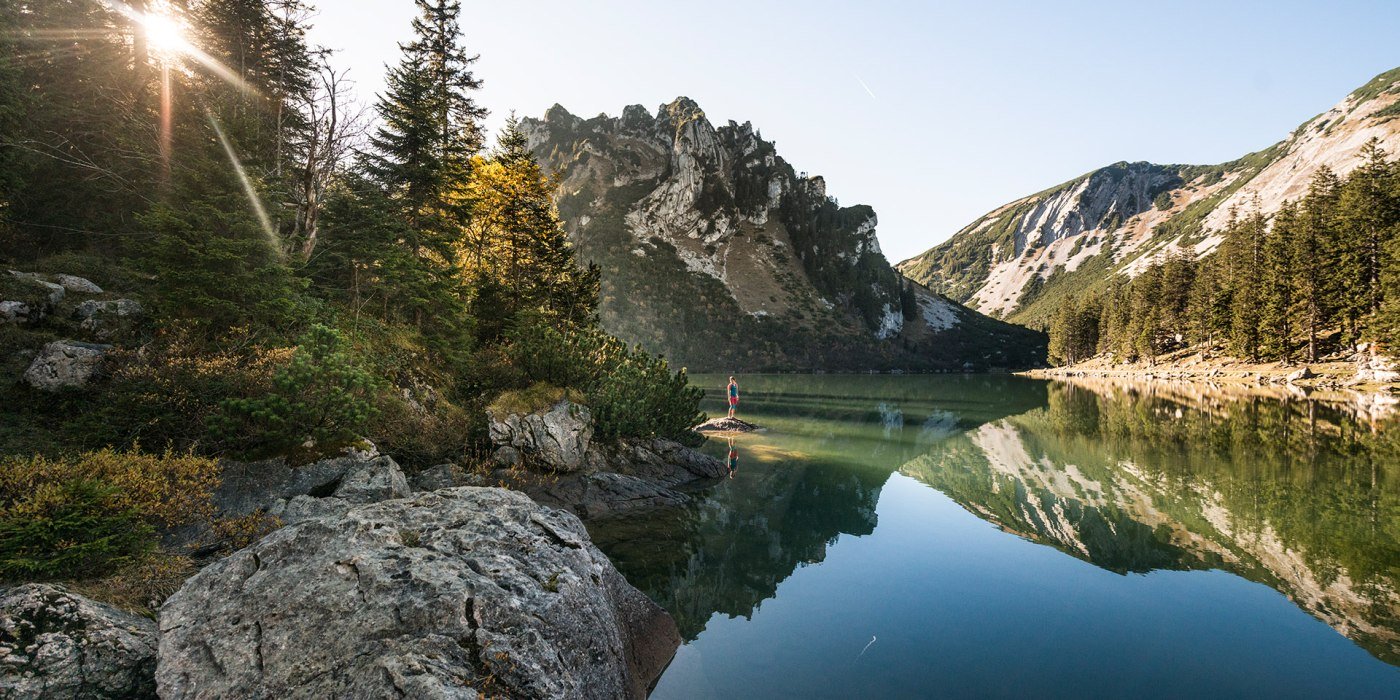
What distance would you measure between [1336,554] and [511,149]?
33.3 meters

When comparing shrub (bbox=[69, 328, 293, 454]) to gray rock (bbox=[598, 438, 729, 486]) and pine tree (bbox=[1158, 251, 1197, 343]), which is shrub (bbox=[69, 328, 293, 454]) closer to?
gray rock (bbox=[598, 438, 729, 486])

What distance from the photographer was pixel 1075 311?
4387 inches

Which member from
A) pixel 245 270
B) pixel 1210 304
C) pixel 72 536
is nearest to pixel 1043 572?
pixel 72 536

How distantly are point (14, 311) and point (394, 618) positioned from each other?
45.0 feet

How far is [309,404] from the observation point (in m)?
10.9

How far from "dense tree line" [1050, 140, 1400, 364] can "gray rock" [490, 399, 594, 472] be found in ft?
201

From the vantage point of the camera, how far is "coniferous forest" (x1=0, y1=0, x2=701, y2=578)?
9.47m

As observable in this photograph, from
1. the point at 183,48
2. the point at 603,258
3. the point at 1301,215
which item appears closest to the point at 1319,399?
the point at 1301,215

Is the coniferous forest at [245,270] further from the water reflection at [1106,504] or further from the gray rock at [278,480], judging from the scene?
the water reflection at [1106,504]

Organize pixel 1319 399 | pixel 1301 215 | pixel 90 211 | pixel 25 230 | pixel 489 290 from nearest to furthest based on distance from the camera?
pixel 25 230
pixel 90 211
pixel 489 290
pixel 1319 399
pixel 1301 215

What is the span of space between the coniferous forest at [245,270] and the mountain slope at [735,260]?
102315mm

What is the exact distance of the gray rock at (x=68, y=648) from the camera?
4.53m

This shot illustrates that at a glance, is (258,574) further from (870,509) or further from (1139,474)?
(1139,474)

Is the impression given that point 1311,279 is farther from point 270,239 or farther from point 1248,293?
point 270,239
